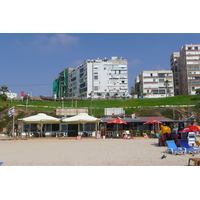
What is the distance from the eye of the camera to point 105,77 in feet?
345

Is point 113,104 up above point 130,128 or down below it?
above

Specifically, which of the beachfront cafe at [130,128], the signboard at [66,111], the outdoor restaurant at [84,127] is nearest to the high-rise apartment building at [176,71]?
the beachfront cafe at [130,128]

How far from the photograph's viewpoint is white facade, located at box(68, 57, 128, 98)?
10400 cm

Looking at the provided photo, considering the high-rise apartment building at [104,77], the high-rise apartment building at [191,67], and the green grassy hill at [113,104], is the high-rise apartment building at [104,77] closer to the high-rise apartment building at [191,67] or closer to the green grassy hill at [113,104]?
the high-rise apartment building at [191,67]

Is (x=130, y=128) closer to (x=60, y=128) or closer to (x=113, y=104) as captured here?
(x=60, y=128)

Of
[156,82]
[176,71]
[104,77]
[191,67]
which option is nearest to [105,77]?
[104,77]

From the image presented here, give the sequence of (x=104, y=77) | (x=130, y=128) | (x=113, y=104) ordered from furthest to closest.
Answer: (x=104, y=77)
(x=113, y=104)
(x=130, y=128)

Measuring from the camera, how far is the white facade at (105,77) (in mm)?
104000

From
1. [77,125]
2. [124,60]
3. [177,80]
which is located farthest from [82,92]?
[77,125]
